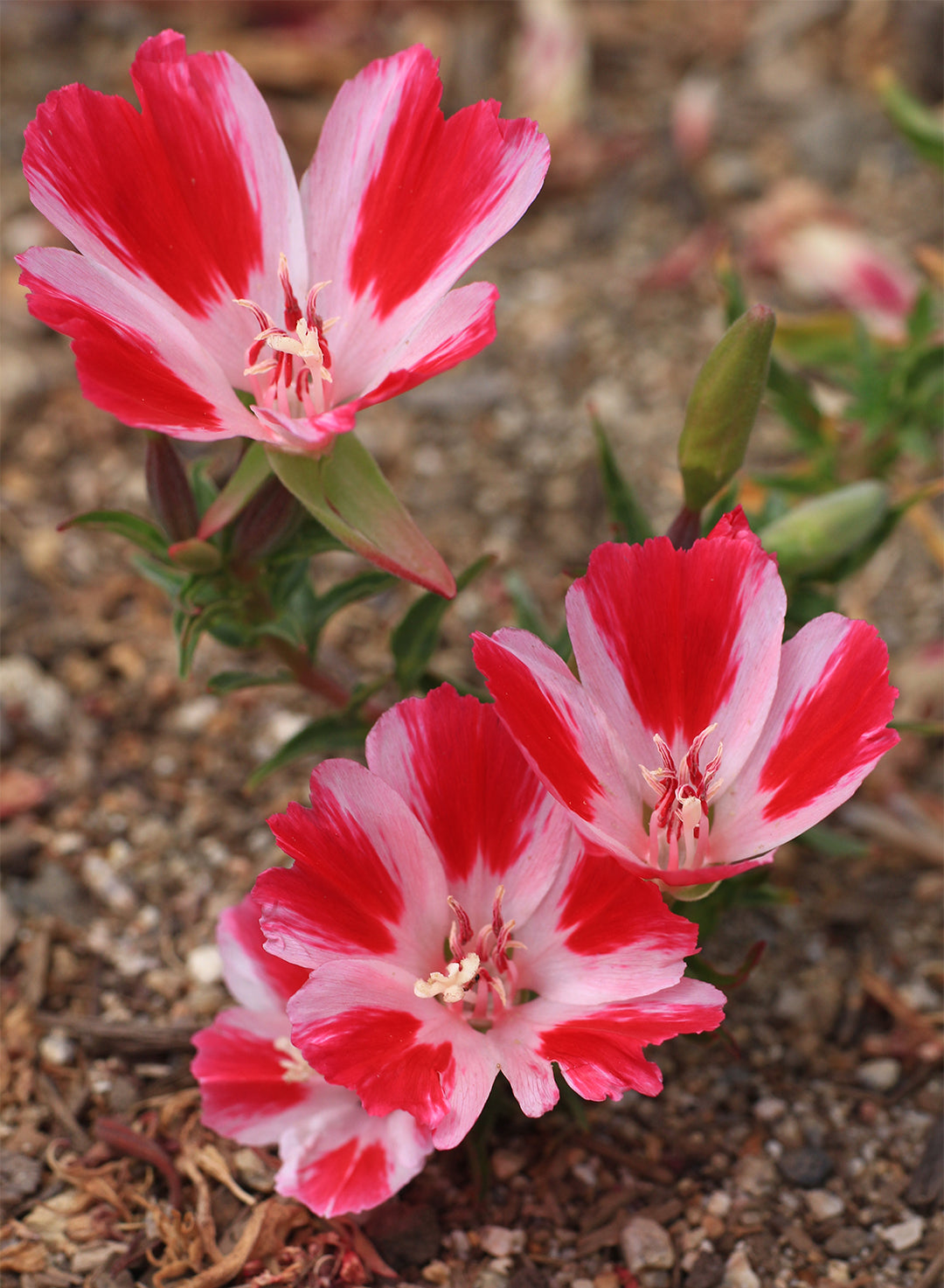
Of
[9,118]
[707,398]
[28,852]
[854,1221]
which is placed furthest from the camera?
[9,118]

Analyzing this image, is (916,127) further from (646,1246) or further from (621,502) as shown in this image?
(646,1246)

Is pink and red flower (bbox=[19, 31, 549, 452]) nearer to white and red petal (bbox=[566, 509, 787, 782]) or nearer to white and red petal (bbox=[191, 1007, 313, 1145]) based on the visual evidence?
white and red petal (bbox=[566, 509, 787, 782])

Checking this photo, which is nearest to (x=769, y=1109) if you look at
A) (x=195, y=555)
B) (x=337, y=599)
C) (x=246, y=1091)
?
(x=246, y=1091)

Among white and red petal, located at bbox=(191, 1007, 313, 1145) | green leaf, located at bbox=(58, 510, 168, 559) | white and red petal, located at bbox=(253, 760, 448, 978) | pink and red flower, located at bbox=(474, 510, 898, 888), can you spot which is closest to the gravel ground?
white and red petal, located at bbox=(191, 1007, 313, 1145)

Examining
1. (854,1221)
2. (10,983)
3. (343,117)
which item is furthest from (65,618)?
(854,1221)

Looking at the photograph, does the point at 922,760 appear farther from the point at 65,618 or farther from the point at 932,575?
the point at 65,618

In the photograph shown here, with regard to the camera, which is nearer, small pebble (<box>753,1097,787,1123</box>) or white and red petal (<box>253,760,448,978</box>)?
white and red petal (<box>253,760,448,978</box>)

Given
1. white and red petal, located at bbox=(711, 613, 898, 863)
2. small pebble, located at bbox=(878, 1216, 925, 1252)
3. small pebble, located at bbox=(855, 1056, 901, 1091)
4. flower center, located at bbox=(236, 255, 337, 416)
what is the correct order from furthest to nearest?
small pebble, located at bbox=(855, 1056, 901, 1091) < small pebble, located at bbox=(878, 1216, 925, 1252) < flower center, located at bbox=(236, 255, 337, 416) < white and red petal, located at bbox=(711, 613, 898, 863)

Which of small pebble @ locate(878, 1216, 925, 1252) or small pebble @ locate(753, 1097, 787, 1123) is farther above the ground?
small pebble @ locate(753, 1097, 787, 1123)

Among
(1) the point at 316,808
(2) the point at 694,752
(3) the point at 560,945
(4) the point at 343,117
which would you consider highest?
(4) the point at 343,117
